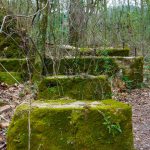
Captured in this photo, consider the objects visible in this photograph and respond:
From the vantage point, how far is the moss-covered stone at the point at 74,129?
407 centimetres

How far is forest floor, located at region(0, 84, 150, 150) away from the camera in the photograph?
5.56 metres

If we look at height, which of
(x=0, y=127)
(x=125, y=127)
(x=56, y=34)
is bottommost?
(x=0, y=127)

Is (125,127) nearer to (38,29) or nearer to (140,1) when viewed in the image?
(38,29)

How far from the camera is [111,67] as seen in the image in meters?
10.5

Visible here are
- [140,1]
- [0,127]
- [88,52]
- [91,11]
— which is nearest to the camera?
[0,127]

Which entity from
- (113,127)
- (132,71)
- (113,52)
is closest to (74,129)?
(113,127)

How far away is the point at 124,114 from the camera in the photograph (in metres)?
4.14

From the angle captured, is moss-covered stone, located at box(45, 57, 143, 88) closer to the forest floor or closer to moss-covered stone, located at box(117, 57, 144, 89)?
moss-covered stone, located at box(117, 57, 144, 89)

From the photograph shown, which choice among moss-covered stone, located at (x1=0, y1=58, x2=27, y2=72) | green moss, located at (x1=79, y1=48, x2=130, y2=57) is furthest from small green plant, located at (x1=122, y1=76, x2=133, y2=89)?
moss-covered stone, located at (x1=0, y1=58, x2=27, y2=72)

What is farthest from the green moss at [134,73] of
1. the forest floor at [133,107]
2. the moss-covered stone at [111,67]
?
the forest floor at [133,107]

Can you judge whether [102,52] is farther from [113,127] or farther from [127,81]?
[113,127]

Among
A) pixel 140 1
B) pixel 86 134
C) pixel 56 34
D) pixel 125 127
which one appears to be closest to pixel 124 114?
pixel 125 127

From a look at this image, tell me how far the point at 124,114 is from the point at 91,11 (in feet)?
13.9

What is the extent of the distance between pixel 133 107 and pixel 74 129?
4529 millimetres
